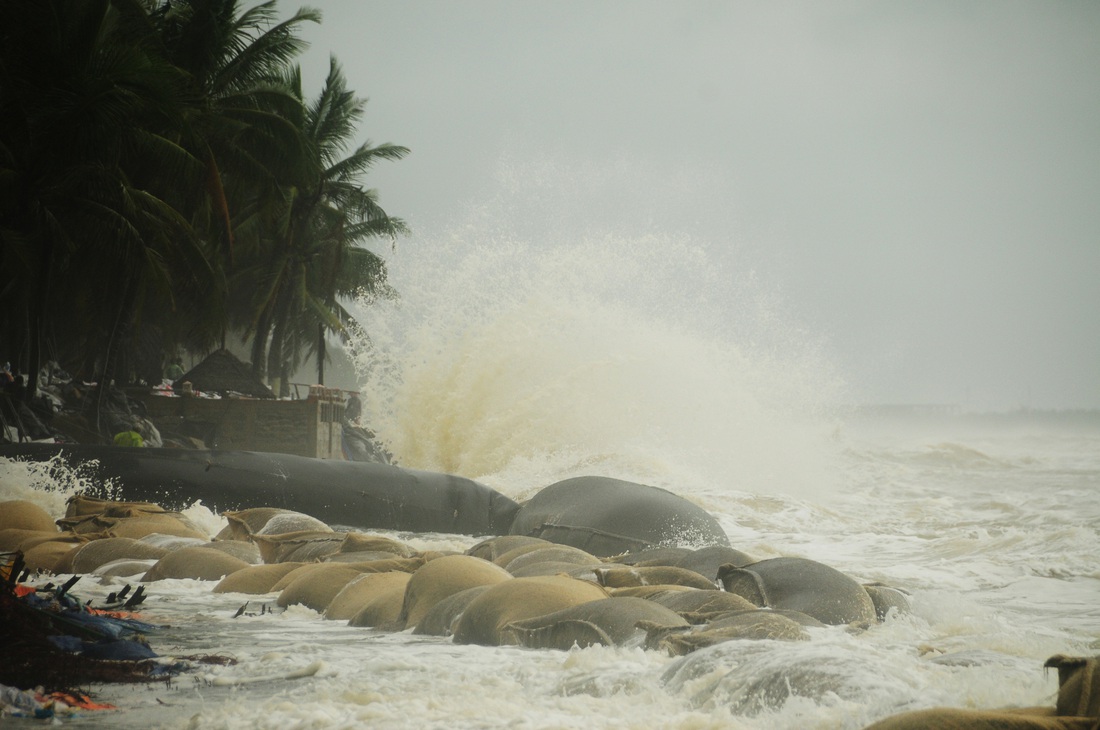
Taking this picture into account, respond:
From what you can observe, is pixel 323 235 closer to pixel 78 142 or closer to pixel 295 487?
pixel 78 142

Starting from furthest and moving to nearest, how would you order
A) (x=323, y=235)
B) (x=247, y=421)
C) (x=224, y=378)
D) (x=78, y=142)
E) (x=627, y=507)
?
(x=323, y=235)
(x=224, y=378)
(x=247, y=421)
(x=78, y=142)
(x=627, y=507)

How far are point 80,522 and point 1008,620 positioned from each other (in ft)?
24.1

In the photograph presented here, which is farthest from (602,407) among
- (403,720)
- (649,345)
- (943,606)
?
(403,720)

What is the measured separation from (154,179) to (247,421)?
552 cm

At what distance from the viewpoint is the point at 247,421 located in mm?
21406

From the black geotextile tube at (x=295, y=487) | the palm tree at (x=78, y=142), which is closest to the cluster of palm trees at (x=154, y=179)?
the palm tree at (x=78, y=142)

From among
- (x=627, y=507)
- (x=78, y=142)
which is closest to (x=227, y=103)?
(x=78, y=142)

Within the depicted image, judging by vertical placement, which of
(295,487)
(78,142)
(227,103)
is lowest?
(295,487)

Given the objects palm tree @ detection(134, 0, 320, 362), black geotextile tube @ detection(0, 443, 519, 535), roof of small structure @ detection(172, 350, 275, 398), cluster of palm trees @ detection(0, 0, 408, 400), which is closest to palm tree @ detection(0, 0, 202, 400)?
cluster of palm trees @ detection(0, 0, 408, 400)

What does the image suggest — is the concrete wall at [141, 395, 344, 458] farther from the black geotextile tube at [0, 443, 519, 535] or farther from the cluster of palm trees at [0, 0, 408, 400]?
the black geotextile tube at [0, 443, 519, 535]

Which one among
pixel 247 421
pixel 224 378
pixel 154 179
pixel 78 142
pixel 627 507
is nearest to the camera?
pixel 627 507

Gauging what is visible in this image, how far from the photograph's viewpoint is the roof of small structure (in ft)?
79.4

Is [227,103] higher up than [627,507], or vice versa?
[227,103]

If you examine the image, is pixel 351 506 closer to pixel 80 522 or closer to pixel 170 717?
pixel 80 522
